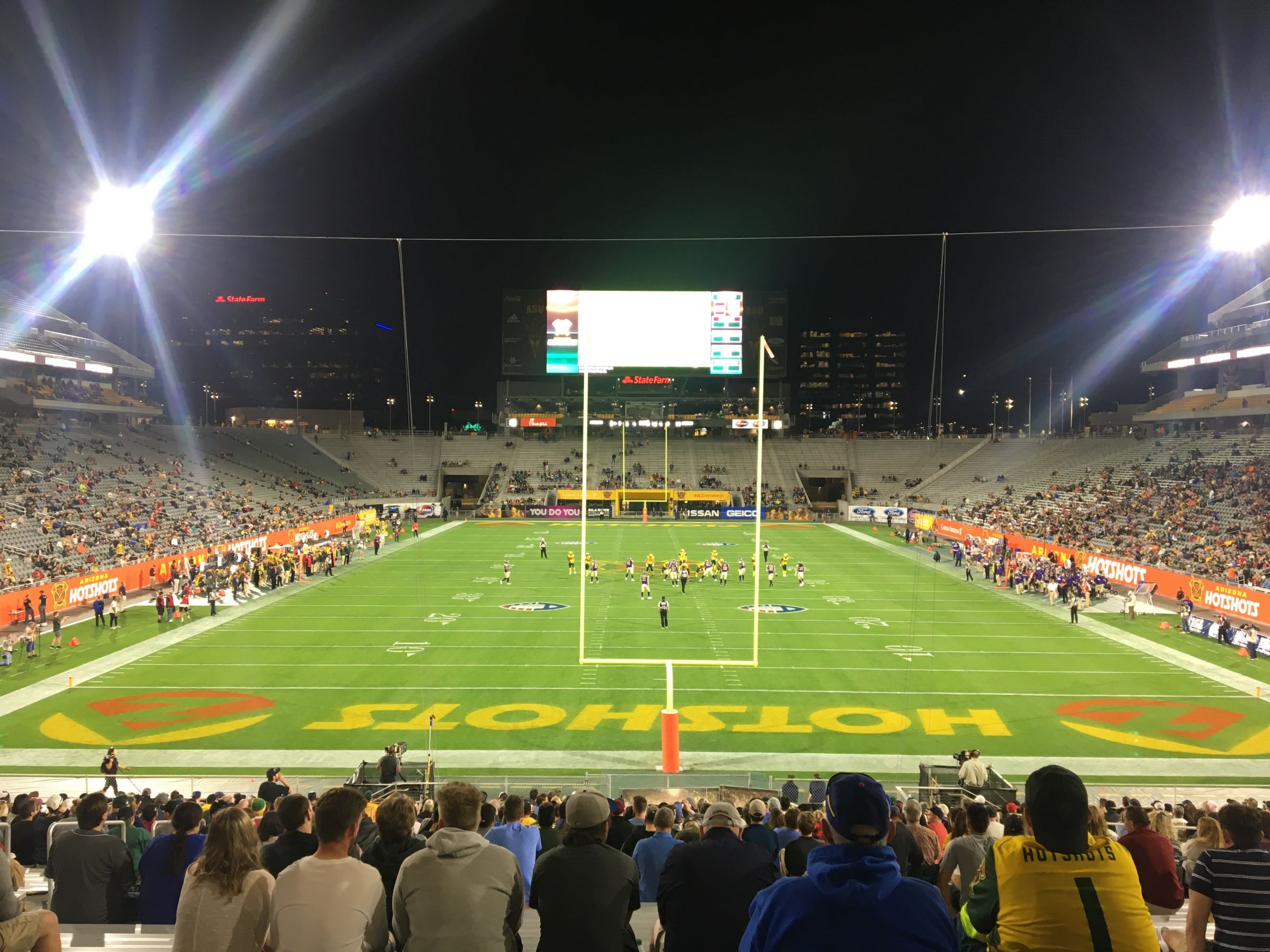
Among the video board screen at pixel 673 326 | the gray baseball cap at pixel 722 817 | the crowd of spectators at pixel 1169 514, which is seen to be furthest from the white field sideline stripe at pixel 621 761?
the video board screen at pixel 673 326

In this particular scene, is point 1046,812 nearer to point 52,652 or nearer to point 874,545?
point 52,652

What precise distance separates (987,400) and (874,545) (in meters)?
77.5

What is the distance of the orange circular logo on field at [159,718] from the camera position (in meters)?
13.3

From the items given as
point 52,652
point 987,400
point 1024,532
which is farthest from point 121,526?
point 987,400

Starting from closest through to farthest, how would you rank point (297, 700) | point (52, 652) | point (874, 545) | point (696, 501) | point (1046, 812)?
1. point (1046, 812)
2. point (297, 700)
3. point (52, 652)
4. point (874, 545)
5. point (696, 501)

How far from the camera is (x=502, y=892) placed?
9.01 feet

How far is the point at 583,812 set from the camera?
9.68 ft

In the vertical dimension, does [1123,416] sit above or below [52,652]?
above

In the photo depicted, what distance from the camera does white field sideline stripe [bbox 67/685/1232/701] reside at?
1583 cm

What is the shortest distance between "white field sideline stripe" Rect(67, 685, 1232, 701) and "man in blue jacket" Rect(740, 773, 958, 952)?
1396 centimetres

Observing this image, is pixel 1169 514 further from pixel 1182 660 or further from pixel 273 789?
pixel 273 789

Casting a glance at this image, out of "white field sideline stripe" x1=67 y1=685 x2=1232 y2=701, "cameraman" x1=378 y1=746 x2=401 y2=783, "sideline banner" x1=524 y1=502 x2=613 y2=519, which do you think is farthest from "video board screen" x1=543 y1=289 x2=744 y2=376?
"cameraman" x1=378 y1=746 x2=401 y2=783

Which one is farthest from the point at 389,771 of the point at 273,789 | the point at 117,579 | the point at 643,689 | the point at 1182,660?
the point at 117,579

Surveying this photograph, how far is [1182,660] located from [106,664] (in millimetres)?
24538
